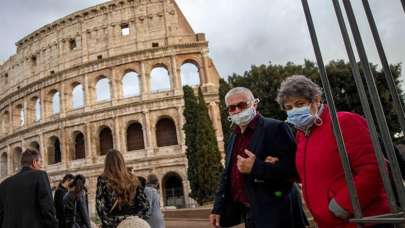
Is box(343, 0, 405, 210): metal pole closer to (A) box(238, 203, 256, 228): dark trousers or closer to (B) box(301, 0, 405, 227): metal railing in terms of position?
(B) box(301, 0, 405, 227): metal railing

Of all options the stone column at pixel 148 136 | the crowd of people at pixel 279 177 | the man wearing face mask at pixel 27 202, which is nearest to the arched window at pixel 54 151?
the stone column at pixel 148 136

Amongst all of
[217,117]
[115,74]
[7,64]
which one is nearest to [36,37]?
[7,64]

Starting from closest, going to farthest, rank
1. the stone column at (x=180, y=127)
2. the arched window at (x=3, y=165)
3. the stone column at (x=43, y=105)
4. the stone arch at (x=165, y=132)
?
the stone column at (x=180, y=127) < the stone arch at (x=165, y=132) < the stone column at (x=43, y=105) < the arched window at (x=3, y=165)

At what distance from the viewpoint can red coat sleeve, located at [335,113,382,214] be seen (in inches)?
79.7

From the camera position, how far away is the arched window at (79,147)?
3061cm

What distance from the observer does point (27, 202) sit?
14.9ft

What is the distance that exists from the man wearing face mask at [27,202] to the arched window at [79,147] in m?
27.0

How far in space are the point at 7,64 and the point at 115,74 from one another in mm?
15498

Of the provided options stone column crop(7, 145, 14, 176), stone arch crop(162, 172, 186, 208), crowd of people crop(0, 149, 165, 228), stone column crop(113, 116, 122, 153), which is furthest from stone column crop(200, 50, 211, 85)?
crowd of people crop(0, 149, 165, 228)

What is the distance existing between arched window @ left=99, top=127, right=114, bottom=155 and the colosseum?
82mm

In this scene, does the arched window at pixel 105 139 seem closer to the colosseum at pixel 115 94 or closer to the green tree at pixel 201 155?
the colosseum at pixel 115 94

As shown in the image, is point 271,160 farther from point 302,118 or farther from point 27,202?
point 27,202

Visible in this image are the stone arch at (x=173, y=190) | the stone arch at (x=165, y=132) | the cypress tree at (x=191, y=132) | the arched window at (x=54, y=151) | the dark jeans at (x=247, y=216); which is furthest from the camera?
the arched window at (x=54, y=151)

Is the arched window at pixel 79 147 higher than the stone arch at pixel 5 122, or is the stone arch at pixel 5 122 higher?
the stone arch at pixel 5 122
